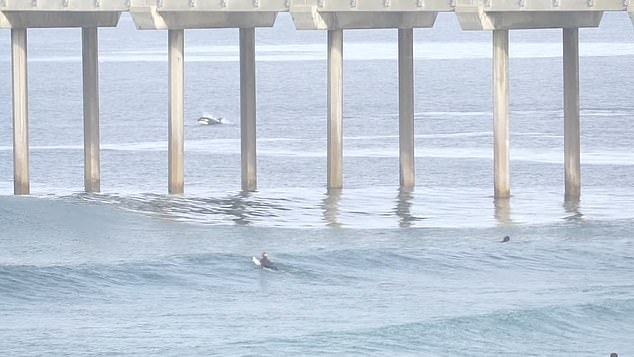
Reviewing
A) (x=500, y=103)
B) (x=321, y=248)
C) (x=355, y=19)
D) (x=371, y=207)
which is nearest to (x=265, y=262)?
(x=321, y=248)

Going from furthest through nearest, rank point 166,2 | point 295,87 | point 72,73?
point 72,73 < point 295,87 < point 166,2

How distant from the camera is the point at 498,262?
41.8 metres

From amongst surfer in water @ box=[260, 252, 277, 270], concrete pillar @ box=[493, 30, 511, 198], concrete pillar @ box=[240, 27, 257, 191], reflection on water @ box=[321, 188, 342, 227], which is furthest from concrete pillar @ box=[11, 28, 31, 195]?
concrete pillar @ box=[493, 30, 511, 198]

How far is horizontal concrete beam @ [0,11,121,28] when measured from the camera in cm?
5122

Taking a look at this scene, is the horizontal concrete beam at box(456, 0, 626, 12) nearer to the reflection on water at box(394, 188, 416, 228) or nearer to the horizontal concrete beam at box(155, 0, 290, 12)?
the horizontal concrete beam at box(155, 0, 290, 12)

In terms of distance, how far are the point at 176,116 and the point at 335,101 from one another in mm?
3943

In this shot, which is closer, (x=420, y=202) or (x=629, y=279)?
(x=629, y=279)

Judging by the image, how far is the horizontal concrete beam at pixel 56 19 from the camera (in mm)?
51219

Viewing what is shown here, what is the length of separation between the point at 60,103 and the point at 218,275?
201 feet

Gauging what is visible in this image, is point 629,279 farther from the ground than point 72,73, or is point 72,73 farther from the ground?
point 72,73

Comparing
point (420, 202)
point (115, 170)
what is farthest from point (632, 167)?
point (115, 170)

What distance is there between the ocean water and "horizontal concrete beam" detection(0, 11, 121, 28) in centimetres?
452

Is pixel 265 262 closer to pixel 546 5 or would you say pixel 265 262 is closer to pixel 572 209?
pixel 546 5

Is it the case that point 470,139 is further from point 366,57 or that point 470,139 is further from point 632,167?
point 366,57
